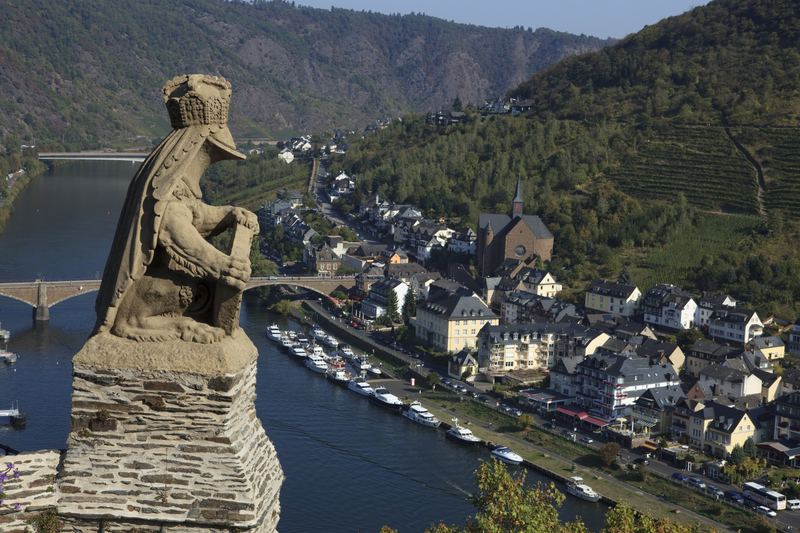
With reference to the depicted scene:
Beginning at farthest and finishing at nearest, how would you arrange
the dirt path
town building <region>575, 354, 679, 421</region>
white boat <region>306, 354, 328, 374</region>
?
the dirt path < white boat <region>306, 354, 328, 374</region> < town building <region>575, 354, 679, 421</region>

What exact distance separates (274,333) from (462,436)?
1067cm

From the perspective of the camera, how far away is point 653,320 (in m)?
28.8

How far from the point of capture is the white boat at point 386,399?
23.0 metres

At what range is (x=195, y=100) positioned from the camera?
3.21m

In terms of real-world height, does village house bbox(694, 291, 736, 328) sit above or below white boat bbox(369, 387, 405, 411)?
above

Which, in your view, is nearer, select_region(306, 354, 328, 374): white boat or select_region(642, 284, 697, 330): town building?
select_region(306, 354, 328, 374): white boat

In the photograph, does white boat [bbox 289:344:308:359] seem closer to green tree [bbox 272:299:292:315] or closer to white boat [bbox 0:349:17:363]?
green tree [bbox 272:299:292:315]

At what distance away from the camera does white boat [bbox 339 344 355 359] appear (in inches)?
1087

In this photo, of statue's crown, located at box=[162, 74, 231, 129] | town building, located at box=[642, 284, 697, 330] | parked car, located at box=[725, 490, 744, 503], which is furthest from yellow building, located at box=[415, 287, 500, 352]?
statue's crown, located at box=[162, 74, 231, 129]

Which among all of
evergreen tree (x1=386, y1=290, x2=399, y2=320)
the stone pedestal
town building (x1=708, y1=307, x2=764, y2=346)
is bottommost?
evergreen tree (x1=386, y1=290, x2=399, y2=320)

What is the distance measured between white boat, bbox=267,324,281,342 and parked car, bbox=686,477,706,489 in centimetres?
1477

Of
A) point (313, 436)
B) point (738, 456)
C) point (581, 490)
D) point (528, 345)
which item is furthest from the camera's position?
point (528, 345)

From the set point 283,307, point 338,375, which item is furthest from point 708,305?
point 283,307

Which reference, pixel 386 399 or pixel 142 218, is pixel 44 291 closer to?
pixel 386 399
